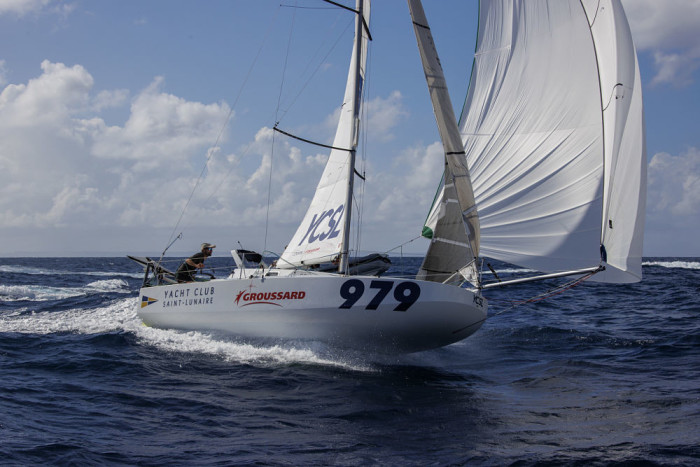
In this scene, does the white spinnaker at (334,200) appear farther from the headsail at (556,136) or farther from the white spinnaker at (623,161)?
the white spinnaker at (623,161)

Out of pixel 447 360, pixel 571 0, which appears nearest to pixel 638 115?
pixel 571 0

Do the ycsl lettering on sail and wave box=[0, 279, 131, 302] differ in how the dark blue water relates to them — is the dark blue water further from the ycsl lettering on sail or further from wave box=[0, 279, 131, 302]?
wave box=[0, 279, 131, 302]

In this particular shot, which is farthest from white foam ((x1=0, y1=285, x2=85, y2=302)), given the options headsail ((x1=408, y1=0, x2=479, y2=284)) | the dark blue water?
headsail ((x1=408, y1=0, x2=479, y2=284))

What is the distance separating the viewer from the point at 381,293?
9.54 meters

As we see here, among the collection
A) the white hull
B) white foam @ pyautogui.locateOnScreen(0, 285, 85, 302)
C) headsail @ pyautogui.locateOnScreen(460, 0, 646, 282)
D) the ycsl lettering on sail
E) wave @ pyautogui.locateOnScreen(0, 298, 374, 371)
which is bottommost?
white foam @ pyautogui.locateOnScreen(0, 285, 85, 302)

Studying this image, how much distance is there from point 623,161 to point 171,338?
30.4ft

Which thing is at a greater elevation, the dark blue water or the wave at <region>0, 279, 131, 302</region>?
the dark blue water

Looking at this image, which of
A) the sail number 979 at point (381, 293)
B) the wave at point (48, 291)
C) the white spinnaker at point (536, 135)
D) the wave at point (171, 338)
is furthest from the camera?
the wave at point (48, 291)

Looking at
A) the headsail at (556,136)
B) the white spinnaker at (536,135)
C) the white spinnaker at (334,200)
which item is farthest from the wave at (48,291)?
the headsail at (556,136)

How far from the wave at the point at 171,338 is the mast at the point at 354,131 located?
1655 mm

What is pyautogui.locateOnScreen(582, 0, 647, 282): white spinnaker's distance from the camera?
9.34m

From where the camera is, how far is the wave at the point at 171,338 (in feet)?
33.9

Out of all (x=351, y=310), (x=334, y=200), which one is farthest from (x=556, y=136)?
(x=351, y=310)

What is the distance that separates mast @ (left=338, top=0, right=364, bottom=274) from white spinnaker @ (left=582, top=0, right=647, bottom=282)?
14.4 feet
